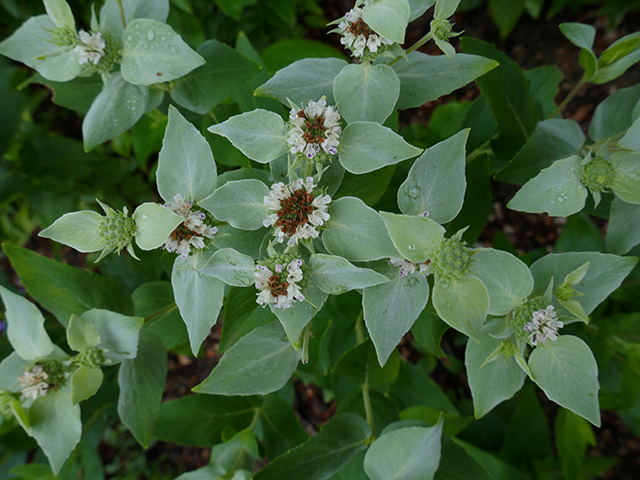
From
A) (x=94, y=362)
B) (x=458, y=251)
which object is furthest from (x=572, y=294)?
(x=94, y=362)

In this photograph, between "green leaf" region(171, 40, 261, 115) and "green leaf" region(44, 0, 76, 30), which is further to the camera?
"green leaf" region(171, 40, 261, 115)

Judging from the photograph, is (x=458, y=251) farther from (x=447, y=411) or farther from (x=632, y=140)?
(x=447, y=411)

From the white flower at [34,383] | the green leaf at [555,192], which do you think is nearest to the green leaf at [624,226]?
the green leaf at [555,192]

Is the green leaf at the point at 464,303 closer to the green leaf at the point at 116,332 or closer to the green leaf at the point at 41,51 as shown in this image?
the green leaf at the point at 116,332

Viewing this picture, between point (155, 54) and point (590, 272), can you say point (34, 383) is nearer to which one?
point (155, 54)

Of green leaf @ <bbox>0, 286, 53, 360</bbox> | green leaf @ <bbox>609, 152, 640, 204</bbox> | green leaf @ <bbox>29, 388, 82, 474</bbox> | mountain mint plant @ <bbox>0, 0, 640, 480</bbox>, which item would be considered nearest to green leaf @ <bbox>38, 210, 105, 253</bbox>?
mountain mint plant @ <bbox>0, 0, 640, 480</bbox>

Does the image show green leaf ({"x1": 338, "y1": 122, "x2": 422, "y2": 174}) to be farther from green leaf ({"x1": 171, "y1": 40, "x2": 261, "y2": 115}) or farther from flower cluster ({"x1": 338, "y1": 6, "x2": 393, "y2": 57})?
green leaf ({"x1": 171, "y1": 40, "x2": 261, "y2": 115})
